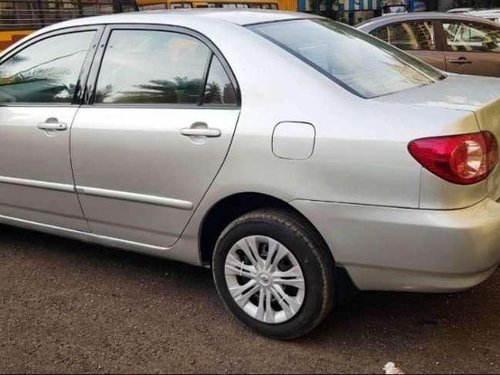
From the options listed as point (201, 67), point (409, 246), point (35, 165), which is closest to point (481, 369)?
point (409, 246)

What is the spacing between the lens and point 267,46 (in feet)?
10.4

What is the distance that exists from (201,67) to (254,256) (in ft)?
3.36

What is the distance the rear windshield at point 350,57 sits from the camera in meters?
3.13

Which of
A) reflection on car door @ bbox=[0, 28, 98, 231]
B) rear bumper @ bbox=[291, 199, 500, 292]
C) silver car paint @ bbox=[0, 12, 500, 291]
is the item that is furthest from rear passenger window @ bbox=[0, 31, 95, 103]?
rear bumper @ bbox=[291, 199, 500, 292]

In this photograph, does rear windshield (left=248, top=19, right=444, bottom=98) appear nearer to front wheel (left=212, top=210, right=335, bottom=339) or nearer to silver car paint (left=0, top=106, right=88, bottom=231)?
front wheel (left=212, top=210, right=335, bottom=339)

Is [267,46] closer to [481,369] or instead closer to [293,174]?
[293,174]

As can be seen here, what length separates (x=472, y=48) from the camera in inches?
303

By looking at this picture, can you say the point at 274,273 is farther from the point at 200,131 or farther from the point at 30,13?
the point at 30,13

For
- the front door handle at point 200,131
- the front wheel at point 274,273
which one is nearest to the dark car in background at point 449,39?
the front door handle at point 200,131

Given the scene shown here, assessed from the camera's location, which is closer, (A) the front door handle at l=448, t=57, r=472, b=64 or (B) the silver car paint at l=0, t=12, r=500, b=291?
(B) the silver car paint at l=0, t=12, r=500, b=291

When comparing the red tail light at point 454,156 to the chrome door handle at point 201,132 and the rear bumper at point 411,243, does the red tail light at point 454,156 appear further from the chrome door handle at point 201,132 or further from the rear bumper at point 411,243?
the chrome door handle at point 201,132

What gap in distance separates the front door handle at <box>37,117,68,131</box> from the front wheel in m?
1.23

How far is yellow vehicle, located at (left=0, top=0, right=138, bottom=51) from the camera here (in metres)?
8.92

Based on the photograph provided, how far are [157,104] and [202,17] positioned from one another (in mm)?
529
